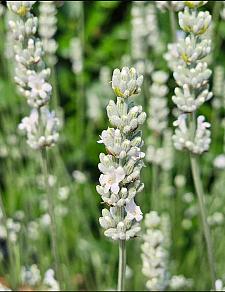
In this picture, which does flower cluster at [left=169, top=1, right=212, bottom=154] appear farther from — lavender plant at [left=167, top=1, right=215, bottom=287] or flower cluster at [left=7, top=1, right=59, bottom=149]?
flower cluster at [left=7, top=1, right=59, bottom=149]

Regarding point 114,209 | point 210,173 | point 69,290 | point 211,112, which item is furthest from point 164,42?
point 114,209

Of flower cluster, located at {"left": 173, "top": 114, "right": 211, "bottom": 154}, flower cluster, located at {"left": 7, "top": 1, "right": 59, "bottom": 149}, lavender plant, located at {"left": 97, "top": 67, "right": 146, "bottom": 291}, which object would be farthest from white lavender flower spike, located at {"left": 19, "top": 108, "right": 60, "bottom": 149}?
lavender plant, located at {"left": 97, "top": 67, "right": 146, "bottom": 291}

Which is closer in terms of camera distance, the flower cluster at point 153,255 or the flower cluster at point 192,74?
the flower cluster at point 192,74

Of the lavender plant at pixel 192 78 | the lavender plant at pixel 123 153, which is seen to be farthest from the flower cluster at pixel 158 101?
the lavender plant at pixel 123 153

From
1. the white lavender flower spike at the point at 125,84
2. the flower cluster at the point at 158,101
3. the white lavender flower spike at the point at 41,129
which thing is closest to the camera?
the white lavender flower spike at the point at 125,84

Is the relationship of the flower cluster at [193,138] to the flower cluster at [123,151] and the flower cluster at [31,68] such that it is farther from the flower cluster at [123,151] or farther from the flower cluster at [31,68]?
the flower cluster at [123,151]

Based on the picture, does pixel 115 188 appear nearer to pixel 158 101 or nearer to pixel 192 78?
pixel 192 78

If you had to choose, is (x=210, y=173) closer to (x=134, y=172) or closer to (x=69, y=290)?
(x=69, y=290)
